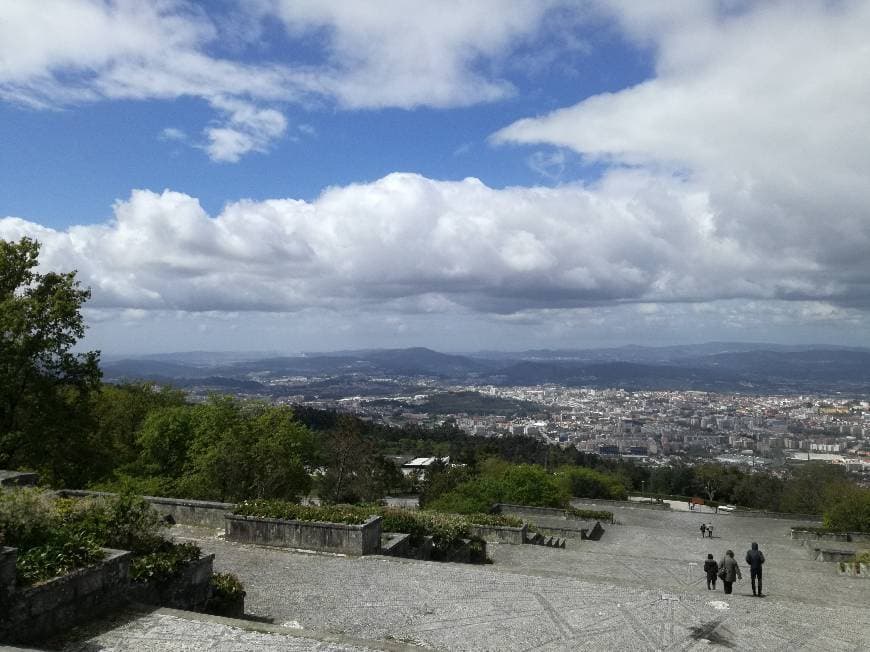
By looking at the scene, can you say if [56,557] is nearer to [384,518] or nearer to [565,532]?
[384,518]

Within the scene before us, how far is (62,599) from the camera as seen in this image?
17.6 ft

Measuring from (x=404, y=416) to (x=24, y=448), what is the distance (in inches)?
6413

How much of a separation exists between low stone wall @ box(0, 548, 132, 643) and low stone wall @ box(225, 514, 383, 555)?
15.8ft

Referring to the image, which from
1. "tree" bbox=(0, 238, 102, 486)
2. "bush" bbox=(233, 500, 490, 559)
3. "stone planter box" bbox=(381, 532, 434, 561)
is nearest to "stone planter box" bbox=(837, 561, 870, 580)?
"bush" bbox=(233, 500, 490, 559)

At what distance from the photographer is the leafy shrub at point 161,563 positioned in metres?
6.39

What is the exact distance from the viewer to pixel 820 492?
152 ft

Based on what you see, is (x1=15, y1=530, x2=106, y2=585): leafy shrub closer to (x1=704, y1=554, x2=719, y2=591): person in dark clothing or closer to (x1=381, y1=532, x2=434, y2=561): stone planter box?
(x1=381, y1=532, x2=434, y2=561): stone planter box

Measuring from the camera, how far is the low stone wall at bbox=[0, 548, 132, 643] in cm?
496

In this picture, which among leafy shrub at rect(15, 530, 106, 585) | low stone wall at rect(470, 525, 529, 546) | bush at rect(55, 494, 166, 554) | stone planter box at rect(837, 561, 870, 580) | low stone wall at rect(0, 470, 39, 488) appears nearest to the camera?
leafy shrub at rect(15, 530, 106, 585)

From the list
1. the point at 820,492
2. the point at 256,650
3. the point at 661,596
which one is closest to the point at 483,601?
the point at 661,596

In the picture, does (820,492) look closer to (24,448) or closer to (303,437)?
(303,437)

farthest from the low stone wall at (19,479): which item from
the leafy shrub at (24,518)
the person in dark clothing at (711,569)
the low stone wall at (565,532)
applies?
the low stone wall at (565,532)

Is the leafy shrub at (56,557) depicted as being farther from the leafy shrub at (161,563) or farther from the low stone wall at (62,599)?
the leafy shrub at (161,563)

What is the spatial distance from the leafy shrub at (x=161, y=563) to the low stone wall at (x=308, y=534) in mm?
3847
